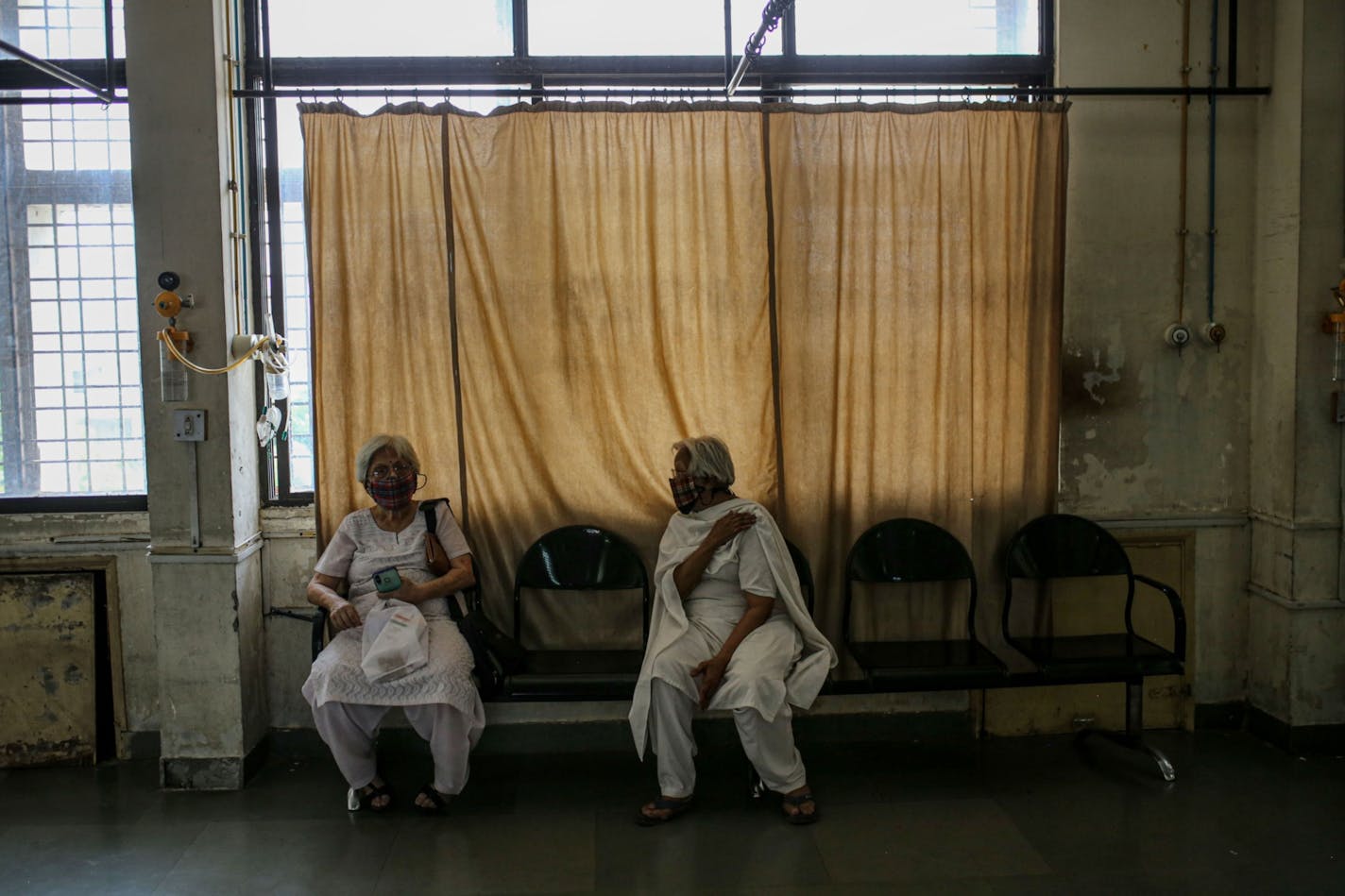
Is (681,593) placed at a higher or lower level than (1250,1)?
lower

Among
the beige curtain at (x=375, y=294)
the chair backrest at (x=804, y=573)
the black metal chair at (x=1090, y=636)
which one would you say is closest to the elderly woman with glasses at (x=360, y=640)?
the beige curtain at (x=375, y=294)

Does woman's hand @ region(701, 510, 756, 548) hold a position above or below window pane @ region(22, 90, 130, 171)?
below

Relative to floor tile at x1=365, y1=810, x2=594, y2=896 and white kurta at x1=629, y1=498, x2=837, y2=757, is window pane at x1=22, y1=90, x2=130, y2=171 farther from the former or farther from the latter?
floor tile at x1=365, y1=810, x2=594, y2=896

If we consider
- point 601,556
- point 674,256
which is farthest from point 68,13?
point 601,556

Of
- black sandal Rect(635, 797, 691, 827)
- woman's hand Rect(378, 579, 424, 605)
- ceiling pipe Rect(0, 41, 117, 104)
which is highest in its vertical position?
ceiling pipe Rect(0, 41, 117, 104)

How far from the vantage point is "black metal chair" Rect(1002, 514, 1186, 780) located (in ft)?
12.9

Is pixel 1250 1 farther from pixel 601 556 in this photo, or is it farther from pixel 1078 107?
pixel 601 556

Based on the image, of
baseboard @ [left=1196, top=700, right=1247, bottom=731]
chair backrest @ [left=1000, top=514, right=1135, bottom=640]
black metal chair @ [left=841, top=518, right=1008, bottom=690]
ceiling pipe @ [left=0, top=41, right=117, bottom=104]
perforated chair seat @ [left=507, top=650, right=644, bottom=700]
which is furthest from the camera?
baseboard @ [left=1196, top=700, right=1247, bottom=731]

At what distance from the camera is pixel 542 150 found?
4.16 m

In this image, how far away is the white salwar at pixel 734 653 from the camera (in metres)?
3.72

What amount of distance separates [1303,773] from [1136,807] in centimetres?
80

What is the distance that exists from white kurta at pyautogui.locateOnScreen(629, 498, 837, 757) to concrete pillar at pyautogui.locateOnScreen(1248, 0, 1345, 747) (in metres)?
1.91

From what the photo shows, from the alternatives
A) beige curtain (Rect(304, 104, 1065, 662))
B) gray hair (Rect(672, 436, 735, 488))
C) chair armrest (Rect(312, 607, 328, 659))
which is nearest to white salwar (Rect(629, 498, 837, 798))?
gray hair (Rect(672, 436, 735, 488))

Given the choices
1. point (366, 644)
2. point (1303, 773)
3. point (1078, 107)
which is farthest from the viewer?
point (1078, 107)
